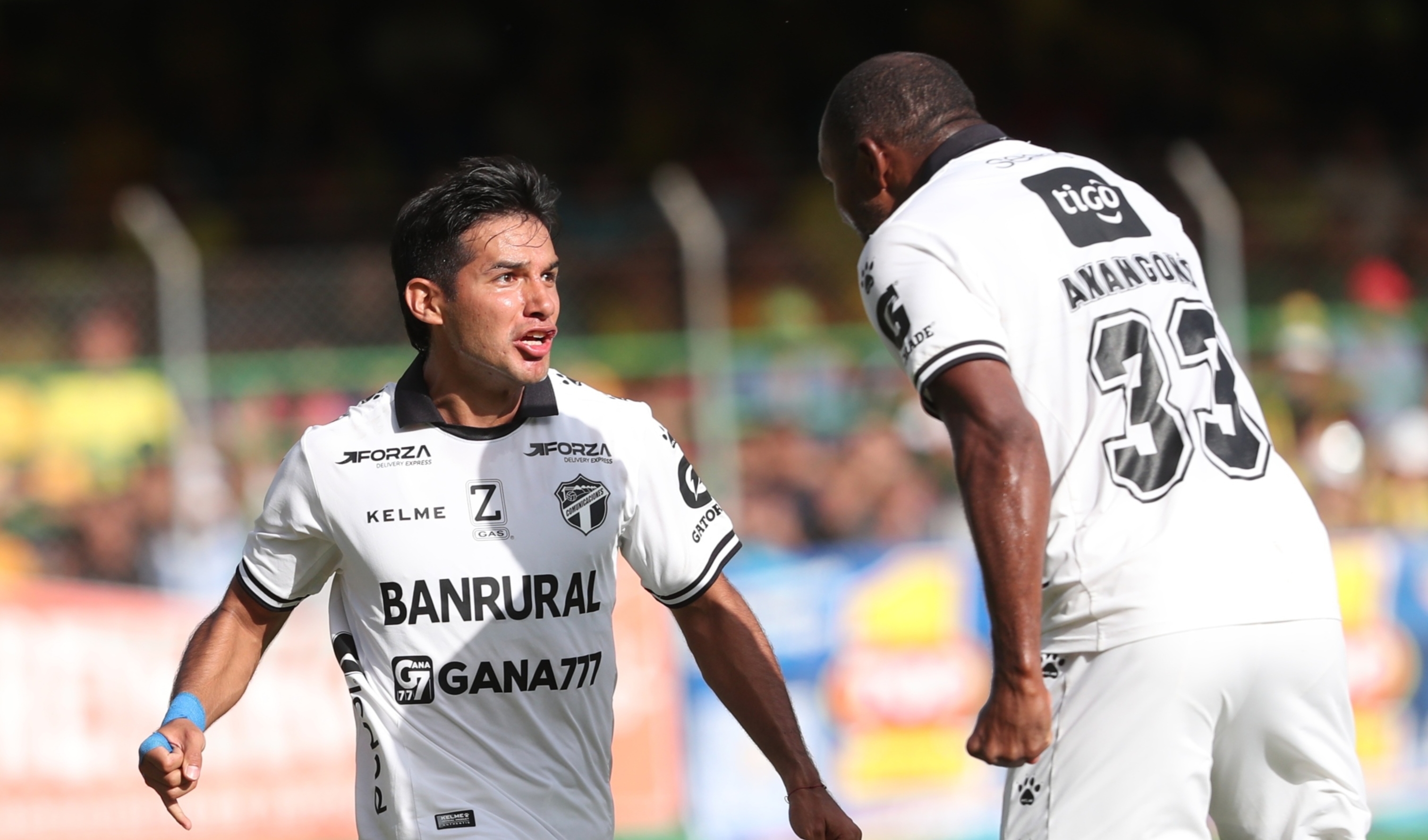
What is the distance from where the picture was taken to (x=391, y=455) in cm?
380

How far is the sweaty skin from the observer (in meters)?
3.21

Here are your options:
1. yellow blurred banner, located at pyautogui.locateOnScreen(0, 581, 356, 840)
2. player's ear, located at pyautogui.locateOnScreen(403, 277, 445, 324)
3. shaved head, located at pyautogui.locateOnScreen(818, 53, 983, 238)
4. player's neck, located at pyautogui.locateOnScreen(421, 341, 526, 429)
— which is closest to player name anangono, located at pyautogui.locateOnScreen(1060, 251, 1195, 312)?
shaved head, located at pyautogui.locateOnScreen(818, 53, 983, 238)

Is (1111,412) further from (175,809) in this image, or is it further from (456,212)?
(175,809)

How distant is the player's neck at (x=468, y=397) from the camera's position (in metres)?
3.87

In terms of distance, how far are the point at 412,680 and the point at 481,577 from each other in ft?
0.86

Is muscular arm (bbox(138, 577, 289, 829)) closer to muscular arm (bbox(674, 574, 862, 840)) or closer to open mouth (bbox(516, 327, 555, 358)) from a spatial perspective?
open mouth (bbox(516, 327, 555, 358))

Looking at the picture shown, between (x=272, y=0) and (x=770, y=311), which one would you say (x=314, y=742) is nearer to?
(x=770, y=311)

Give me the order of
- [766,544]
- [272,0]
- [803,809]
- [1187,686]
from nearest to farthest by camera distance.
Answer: [1187,686]
[803,809]
[766,544]
[272,0]

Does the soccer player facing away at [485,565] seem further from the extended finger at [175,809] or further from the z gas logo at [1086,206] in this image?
the z gas logo at [1086,206]

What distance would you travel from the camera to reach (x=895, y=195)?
3908 millimetres

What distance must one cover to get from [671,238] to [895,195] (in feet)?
20.7

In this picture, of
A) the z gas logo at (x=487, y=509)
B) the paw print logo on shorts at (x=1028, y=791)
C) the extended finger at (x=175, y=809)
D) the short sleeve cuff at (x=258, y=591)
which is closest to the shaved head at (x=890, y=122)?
the z gas logo at (x=487, y=509)

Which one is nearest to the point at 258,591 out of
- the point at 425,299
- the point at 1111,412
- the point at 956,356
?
the point at 425,299

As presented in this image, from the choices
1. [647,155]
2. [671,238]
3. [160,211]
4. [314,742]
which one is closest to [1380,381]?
[671,238]
